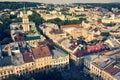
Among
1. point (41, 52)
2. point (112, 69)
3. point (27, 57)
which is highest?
point (41, 52)

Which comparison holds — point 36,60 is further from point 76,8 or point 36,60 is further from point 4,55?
point 76,8

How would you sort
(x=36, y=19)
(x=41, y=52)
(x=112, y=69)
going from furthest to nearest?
(x=36, y=19) < (x=41, y=52) < (x=112, y=69)

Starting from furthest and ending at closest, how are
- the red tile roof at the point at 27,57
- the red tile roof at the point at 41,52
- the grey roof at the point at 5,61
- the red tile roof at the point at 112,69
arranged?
1. the red tile roof at the point at 41,52
2. the red tile roof at the point at 27,57
3. the grey roof at the point at 5,61
4. the red tile roof at the point at 112,69

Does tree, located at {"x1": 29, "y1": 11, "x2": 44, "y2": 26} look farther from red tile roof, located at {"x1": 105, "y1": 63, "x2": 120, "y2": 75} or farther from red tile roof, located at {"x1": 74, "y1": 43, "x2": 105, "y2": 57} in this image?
red tile roof, located at {"x1": 105, "y1": 63, "x2": 120, "y2": 75}

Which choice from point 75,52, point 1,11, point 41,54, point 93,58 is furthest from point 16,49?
point 1,11

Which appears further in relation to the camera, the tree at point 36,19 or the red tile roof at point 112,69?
the tree at point 36,19

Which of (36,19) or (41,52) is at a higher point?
(41,52)

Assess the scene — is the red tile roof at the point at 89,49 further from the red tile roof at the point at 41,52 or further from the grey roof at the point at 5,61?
the grey roof at the point at 5,61

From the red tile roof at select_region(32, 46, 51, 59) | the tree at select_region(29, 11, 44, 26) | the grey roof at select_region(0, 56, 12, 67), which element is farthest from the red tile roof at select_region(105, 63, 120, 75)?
the tree at select_region(29, 11, 44, 26)

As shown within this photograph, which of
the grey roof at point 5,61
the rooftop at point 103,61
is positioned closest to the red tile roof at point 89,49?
the rooftop at point 103,61

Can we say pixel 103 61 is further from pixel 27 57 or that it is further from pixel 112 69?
pixel 27 57

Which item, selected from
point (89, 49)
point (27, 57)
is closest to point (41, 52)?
point (27, 57)
